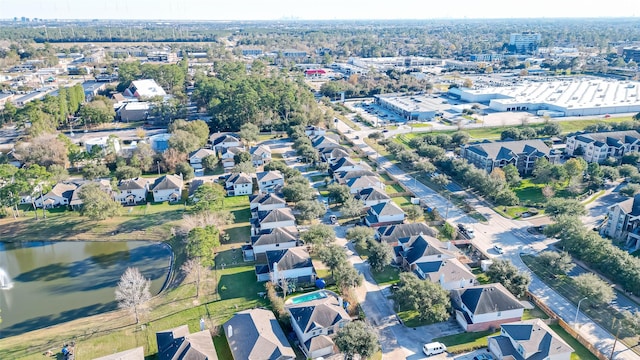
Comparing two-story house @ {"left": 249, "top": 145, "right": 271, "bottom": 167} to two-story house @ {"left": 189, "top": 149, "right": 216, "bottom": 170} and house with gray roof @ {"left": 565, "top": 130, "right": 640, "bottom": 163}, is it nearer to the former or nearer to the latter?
two-story house @ {"left": 189, "top": 149, "right": 216, "bottom": 170}

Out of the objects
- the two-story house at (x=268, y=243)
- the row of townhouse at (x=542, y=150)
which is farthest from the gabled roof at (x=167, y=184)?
the row of townhouse at (x=542, y=150)

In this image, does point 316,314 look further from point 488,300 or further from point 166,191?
point 166,191

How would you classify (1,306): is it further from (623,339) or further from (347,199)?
(623,339)

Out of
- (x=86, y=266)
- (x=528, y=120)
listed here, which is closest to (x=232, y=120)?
(x=86, y=266)

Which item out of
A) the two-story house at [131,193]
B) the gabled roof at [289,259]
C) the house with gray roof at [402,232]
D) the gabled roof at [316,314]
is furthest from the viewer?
the two-story house at [131,193]

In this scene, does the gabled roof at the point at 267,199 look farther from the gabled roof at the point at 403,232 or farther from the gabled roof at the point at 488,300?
the gabled roof at the point at 488,300

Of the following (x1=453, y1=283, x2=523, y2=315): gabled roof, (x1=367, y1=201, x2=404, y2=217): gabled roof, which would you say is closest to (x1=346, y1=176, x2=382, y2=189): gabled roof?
(x1=367, y1=201, x2=404, y2=217): gabled roof
